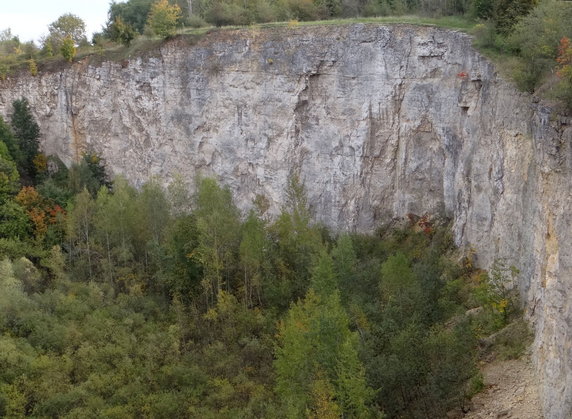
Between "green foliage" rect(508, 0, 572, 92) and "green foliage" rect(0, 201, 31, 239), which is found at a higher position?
"green foliage" rect(508, 0, 572, 92)

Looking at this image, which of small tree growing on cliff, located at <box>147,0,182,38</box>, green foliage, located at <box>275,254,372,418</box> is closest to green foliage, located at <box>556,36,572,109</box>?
green foliage, located at <box>275,254,372,418</box>

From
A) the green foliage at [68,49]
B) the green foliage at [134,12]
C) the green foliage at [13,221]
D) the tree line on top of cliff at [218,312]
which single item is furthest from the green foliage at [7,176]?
the green foliage at [134,12]

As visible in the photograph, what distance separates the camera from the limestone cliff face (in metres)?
27.5

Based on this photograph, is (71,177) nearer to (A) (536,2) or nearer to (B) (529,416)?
(A) (536,2)

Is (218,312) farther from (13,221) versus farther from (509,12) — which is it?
(509,12)

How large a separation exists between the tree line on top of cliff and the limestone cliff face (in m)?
1.98

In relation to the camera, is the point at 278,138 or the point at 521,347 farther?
the point at 278,138

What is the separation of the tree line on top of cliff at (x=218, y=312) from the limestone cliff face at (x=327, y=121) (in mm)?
1982

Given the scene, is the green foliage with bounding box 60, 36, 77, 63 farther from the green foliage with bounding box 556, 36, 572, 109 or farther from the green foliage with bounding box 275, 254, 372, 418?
the green foliage with bounding box 556, 36, 572, 109

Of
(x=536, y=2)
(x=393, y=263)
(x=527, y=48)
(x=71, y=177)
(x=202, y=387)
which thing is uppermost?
(x=536, y=2)

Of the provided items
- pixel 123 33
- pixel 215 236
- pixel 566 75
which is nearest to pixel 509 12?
pixel 566 75

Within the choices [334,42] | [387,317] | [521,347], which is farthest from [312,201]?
[521,347]

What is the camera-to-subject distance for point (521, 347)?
2116cm

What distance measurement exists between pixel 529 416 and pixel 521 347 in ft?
10.5
